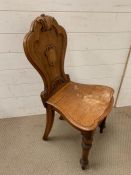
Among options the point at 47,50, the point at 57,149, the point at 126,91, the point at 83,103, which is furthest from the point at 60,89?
the point at 126,91

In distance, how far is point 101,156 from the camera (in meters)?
1.59

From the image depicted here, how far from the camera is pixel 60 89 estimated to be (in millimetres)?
1492

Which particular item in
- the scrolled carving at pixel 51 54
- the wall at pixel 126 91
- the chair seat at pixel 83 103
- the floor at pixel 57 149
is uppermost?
the scrolled carving at pixel 51 54

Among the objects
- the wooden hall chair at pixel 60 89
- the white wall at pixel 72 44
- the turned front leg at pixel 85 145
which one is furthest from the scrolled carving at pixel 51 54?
the turned front leg at pixel 85 145

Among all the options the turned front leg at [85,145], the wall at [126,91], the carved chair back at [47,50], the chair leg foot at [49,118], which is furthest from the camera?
the wall at [126,91]

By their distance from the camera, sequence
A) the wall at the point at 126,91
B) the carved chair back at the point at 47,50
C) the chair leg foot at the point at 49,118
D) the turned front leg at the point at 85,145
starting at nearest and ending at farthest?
the carved chair back at the point at 47,50, the turned front leg at the point at 85,145, the chair leg foot at the point at 49,118, the wall at the point at 126,91

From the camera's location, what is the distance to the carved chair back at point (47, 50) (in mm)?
1171

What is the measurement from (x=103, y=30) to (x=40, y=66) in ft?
1.88

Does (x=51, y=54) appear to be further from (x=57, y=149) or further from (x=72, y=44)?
(x=57, y=149)

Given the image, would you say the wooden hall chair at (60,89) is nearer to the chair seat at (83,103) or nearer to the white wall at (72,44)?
the chair seat at (83,103)

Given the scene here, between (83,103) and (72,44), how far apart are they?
437 mm

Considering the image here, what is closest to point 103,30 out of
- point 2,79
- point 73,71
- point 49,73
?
point 73,71

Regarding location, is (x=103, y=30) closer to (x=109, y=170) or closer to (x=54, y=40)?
(x=54, y=40)

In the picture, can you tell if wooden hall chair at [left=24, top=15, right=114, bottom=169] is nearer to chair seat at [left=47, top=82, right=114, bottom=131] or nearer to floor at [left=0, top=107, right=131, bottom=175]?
chair seat at [left=47, top=82, right=114, bottom=131]
